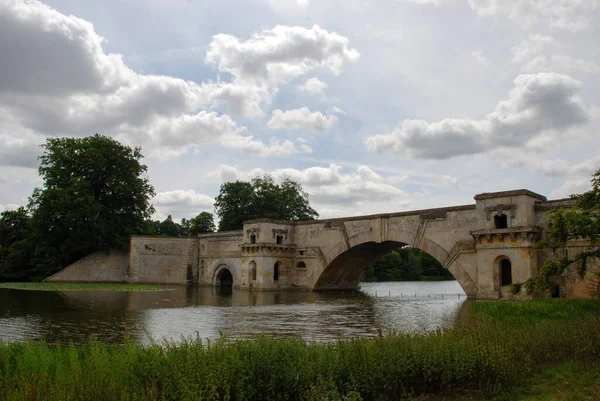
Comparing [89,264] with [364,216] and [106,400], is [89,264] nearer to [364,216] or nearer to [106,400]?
[364,216]

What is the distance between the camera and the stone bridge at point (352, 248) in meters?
23.9

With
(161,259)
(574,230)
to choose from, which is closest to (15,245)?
(161,259)

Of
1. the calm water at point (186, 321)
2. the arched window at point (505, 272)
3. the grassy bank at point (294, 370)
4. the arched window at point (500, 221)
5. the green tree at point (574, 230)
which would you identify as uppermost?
the arched window at point (500, 221)

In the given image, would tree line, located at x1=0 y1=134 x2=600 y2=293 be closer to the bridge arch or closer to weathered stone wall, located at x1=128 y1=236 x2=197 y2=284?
weathered stone wall, located at x1=128 y1=236 x2=197 y2=284

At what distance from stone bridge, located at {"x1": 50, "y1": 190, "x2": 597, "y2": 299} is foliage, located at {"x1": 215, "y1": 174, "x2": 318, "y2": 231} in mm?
10801

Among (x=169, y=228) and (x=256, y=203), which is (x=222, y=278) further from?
(x=169, y=228)

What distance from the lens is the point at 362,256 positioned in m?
38.2

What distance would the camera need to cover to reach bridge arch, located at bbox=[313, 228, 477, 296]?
90.5 feet

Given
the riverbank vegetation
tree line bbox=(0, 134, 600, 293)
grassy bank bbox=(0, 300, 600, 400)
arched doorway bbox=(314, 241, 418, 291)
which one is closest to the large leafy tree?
tree line bbox=(0, 134, 600, 293)

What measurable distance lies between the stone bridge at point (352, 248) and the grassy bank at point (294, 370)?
16.5 m

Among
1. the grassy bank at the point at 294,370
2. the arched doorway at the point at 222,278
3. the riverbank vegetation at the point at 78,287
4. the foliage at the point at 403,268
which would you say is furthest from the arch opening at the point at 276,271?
the foliage at the point at 403,268

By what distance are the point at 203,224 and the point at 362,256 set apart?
31.0m

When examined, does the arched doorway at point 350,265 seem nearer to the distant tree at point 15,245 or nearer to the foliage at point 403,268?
the distant tree at point 15,245

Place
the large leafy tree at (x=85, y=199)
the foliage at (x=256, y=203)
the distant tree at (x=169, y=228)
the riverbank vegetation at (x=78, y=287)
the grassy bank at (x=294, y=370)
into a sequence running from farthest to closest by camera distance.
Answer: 1. the distant tree at (x=169, y=228)
2. the foliage at (x=256, y=203)
3. the large leafy tree at (x=85, y=199)
4. the riverbank vegetation at (x=78, y=287)
5. the grassy bank at (x=294, y=370)
